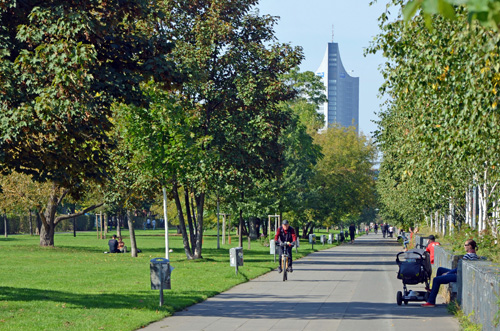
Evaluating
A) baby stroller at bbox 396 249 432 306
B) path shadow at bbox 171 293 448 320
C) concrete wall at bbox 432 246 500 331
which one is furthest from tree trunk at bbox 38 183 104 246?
concrete wall at bbox 432 246 500 331

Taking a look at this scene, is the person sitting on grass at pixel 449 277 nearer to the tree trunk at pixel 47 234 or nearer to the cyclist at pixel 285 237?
the cyclist at pixel 285 237

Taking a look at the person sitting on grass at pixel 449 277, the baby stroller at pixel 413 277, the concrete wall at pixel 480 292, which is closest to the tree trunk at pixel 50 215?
the baby stroller at pixel 413 277

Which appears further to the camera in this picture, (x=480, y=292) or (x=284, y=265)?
(x=284, y=265)

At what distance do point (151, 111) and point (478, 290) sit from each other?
13.9 m

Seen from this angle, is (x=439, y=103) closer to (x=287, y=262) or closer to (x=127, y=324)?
(x=127, y=324)

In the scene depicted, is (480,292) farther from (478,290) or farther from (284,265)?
(284,265)

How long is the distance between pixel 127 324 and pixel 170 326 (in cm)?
70

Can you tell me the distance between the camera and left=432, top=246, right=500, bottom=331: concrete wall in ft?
31.1

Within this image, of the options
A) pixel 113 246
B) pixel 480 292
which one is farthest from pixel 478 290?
pixel 113 246

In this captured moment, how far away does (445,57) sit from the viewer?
11352 millimetres

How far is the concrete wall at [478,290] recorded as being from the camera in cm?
947

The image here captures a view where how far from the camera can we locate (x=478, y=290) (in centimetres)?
1100

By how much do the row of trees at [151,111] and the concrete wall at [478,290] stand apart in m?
6.90

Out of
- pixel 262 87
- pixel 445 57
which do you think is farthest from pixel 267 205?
pixel 445 57
